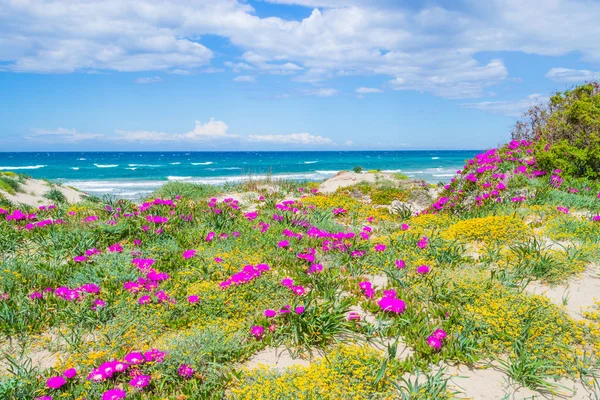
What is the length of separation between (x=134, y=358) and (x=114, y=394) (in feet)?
1.50

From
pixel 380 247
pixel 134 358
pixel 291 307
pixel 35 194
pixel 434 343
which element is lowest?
pixel 434 343

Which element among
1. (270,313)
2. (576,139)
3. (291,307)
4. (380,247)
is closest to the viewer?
(270,313)

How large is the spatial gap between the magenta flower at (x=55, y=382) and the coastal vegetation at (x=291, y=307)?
11 mm

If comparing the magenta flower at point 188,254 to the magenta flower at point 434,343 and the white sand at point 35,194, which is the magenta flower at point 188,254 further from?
the white sand at point 35,194

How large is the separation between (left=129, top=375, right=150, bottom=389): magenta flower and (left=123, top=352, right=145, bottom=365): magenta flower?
18 cm

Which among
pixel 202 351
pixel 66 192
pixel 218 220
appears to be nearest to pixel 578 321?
pixel 202 351

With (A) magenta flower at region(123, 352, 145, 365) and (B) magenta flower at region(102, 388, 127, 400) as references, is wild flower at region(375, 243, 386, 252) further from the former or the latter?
(B) magenta flower at region(102, 388, 127, 400)

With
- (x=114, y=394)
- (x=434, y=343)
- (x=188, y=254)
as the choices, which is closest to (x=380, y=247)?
(x=434, y=343)

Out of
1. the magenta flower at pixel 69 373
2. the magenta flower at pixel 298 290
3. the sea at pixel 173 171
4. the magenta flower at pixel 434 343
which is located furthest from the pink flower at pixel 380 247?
the sea at pixel 173 171

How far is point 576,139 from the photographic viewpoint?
40.6ft

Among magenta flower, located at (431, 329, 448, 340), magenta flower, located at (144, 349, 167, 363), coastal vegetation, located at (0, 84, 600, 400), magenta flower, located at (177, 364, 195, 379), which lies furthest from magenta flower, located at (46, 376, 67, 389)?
magenta flower, located at (431, 329, 448, 340)

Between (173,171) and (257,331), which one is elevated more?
(173,171)

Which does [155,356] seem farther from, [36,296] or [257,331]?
[36,296]

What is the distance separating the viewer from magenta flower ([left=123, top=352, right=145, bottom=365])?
13.4ft
